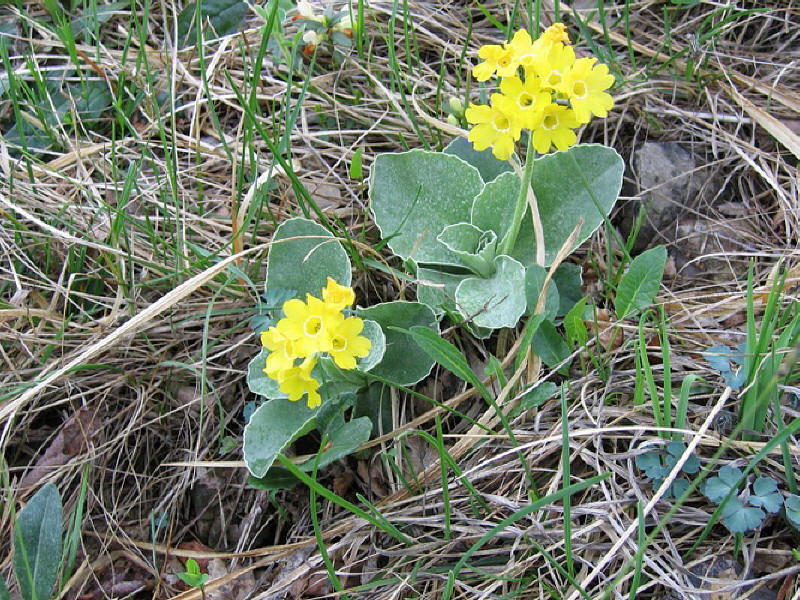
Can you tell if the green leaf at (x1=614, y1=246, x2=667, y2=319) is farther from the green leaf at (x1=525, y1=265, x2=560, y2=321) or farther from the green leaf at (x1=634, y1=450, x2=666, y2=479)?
the green leaf at (x1=634, y1=450, x2=666, y2=479)

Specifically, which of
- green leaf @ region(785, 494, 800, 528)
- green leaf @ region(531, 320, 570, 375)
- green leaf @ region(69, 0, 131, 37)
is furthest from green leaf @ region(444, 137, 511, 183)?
green leaf @ region(69, 0, 131, 37)

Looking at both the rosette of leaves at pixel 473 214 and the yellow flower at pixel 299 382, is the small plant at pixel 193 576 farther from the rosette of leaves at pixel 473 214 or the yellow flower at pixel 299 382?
the rosette of leaves at pixel 473 214

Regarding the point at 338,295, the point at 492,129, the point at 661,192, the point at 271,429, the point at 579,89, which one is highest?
the point at 579,89

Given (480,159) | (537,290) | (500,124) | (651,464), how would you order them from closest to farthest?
(651,464)
(500,124)
(537,290)
(480,159)

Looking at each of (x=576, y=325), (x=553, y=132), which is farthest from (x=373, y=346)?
(x=553, y=132)

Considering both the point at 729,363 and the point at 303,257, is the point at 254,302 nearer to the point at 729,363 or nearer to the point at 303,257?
the point at 303,257

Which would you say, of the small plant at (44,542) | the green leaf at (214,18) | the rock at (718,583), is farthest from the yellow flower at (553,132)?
the green leaf at (214,18)

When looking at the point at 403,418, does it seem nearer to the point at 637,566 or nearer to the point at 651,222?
the point at 637,566

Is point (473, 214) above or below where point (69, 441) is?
above
